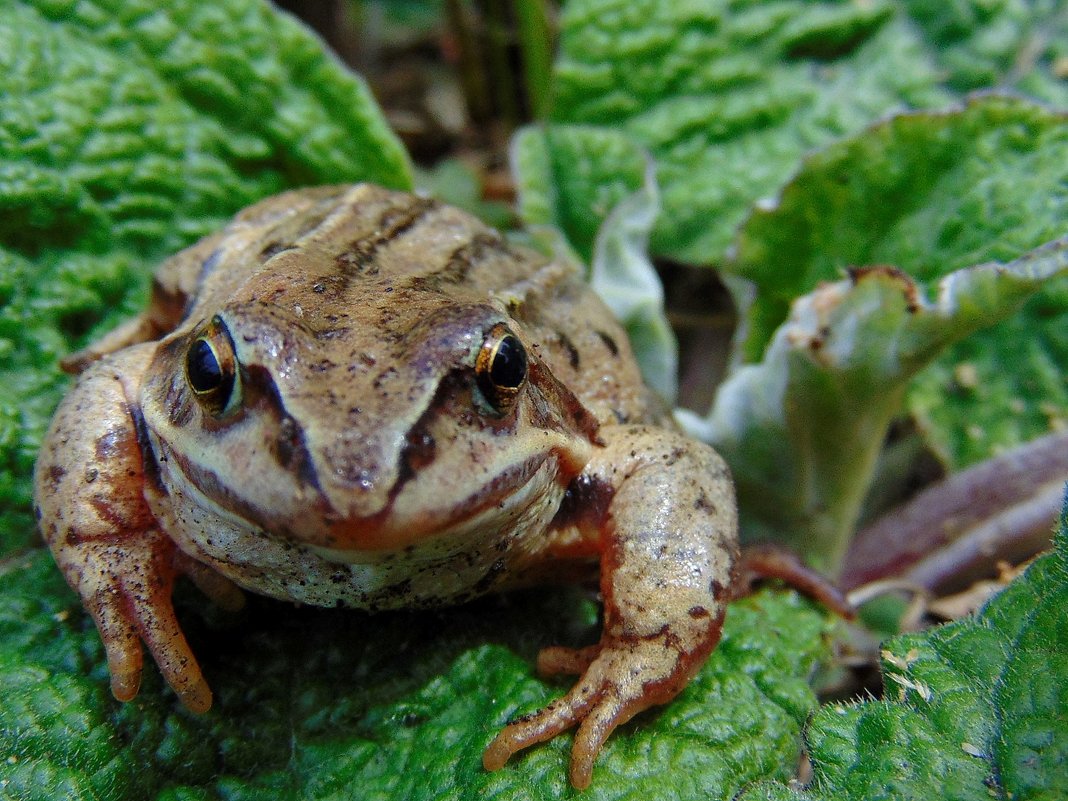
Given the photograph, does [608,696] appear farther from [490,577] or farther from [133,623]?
[133,623]

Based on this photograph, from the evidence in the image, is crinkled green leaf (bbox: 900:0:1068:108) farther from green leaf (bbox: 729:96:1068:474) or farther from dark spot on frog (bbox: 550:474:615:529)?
dark spot on frog (bbox: 550:474:615:529)

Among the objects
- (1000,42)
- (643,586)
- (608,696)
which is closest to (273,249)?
(643,586)

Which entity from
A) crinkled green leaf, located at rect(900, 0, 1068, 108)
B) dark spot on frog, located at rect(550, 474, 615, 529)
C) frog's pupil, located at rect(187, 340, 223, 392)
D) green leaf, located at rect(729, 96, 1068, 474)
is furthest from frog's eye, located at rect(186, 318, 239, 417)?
crinkled green leaf, located at rect(900, 0, 1068, 108)

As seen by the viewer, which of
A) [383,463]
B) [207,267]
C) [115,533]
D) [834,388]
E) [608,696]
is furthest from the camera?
[834,388]

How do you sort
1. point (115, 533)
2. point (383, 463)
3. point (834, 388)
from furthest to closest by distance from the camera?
point (834, 388) < point (115, 533) < point (383, 463)

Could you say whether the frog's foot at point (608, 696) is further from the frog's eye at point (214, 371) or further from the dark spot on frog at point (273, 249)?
the dark spot on frog at point (273, 249)

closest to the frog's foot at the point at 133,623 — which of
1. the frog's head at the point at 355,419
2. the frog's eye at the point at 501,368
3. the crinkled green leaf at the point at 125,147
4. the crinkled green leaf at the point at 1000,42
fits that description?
the frog's head at the point at 355,419

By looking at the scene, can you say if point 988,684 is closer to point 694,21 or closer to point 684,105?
point 684,105
